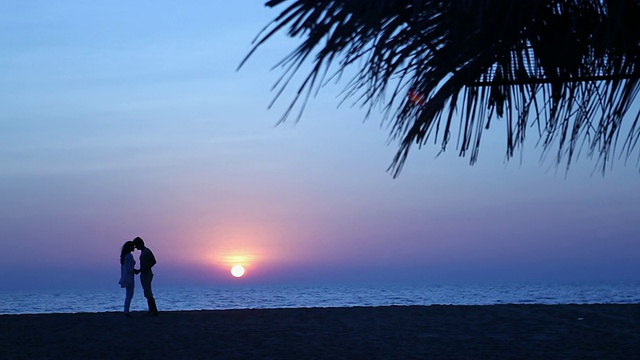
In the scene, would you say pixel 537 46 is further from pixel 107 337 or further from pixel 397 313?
pixel 397 313

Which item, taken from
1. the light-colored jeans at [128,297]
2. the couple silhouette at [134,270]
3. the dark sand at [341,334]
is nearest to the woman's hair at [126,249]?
the couple silhouette at [134,270]

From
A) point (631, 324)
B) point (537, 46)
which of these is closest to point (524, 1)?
point (537, 46)

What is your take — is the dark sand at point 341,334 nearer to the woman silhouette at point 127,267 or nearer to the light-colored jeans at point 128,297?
the light-colored jeans at point 128,297

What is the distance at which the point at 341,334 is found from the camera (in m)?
11.4

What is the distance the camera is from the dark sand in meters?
9.62

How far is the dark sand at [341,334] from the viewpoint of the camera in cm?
962

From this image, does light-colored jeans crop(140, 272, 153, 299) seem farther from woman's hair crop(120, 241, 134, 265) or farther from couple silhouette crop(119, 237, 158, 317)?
woman's hair crop(120, 241, 134, 265)

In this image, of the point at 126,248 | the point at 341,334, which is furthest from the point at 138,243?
the point at 341,334

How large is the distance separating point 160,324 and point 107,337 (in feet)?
5.65

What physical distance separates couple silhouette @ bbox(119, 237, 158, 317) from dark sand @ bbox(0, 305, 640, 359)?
17.0 inches

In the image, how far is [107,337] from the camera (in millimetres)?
11531

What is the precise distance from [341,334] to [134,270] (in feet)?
17.6

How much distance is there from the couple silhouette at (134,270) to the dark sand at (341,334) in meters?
0.43

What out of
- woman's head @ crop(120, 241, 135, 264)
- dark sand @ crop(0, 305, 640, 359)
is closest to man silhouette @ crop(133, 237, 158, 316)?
woman's head @ crop(120, 241, 135, 264)
